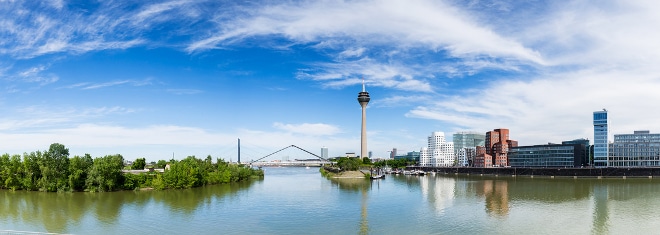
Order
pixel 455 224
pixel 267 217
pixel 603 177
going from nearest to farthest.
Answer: pixel 455 224 → pixel 267 217 → pixel 603 177

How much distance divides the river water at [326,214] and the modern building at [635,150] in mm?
52223

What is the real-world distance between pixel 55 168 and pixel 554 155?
314 ft

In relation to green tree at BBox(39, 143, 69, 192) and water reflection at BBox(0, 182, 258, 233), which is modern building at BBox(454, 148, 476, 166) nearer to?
water reflection at BBox(0, 182, 258, 233)

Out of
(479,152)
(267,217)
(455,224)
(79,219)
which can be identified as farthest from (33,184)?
(479,152)

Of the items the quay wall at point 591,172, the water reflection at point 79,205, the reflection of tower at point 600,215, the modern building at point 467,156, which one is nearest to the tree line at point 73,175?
the water reflection at point 79,205

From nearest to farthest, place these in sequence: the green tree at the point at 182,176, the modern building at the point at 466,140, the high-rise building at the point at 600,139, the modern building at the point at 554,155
→ the green tree at the point at 182,176
the high-rise building at the point at 600,139
the modern building at the point at 554,155
the modern building at the point at 466,140

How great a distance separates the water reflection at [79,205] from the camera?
26734 millimetres

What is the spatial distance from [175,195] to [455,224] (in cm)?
2772

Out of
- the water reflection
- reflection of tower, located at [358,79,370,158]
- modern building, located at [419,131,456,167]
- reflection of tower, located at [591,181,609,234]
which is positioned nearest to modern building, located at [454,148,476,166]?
modern building, located at [419,131,456,167]

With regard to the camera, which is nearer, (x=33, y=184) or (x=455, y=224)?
(x=455, y=224)

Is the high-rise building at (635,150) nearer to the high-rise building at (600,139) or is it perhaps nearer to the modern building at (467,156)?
the high-rise building at (600,139)

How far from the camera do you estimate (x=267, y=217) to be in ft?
95.5

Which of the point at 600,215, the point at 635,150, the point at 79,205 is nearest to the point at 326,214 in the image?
the point at 600,215

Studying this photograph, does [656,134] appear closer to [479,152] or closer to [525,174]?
[525,174]
